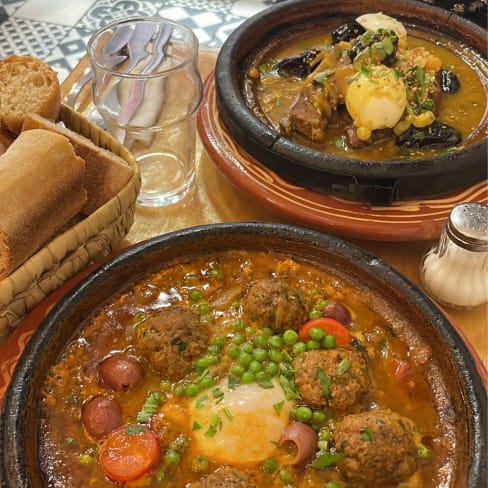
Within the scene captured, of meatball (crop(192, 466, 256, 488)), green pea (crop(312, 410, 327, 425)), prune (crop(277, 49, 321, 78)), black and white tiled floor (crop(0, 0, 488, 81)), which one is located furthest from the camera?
black and white tiled floor (crop(0, 0, 488, 81))

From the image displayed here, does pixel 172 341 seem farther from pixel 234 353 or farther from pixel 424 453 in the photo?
pixel 424 453

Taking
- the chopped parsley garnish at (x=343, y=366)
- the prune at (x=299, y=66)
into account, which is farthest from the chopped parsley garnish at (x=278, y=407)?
the prune at (x=299, y=66)

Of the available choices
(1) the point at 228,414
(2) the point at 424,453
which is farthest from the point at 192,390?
(2) the point at 424,453

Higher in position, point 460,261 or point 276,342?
point 460,261

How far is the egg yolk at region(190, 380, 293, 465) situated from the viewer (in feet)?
6.49

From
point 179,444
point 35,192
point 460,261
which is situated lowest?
point 179,444

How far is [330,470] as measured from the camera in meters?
1.96

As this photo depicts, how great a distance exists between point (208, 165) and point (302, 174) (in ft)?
2.22

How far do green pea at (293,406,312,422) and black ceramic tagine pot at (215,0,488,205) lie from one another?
1125mm

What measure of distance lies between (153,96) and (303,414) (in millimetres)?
1708

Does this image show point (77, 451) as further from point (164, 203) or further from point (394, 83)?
point (394, 83)

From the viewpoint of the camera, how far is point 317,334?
223cm

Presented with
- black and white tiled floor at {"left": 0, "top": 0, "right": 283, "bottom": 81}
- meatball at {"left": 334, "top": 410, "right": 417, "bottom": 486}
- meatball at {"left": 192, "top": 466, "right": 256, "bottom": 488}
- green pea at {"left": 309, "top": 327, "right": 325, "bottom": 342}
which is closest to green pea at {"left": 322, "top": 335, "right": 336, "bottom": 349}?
green pea at {"left": 309, "top": 327, "right": 325, "bottom": 342}

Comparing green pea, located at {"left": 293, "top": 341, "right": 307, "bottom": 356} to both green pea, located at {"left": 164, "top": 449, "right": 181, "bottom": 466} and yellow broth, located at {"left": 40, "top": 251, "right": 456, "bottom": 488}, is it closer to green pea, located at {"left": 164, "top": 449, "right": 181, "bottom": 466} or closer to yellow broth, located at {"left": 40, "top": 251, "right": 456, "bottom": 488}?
yellow broth, located at {"left": 40, "top": 251, "right": 456, "bottom": 488}
